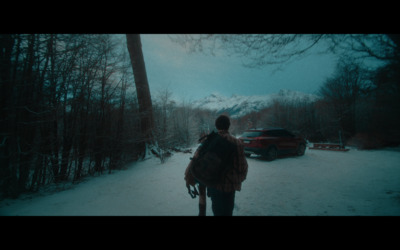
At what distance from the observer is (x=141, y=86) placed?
5.81 meters

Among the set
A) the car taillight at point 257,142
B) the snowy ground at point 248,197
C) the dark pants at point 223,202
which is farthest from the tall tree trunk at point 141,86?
the car taillight at point 257,142

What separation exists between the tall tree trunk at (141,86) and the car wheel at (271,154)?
588 centimetres

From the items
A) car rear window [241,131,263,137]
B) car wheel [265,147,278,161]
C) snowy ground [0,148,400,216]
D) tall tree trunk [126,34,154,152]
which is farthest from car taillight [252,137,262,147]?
tall tree trunk [126,34,154,152]

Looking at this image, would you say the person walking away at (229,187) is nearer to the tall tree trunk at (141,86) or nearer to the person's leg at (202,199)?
the person's leg at (202,199)

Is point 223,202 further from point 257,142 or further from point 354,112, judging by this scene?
point 354,112

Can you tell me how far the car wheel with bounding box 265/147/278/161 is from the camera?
227 inches

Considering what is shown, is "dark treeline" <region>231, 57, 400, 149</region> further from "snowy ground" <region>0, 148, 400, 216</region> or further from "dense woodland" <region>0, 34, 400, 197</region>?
"snowy ground" <region>0, 148, 400, 216</region>

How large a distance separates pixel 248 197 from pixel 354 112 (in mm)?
14636

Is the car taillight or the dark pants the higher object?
the car taillight

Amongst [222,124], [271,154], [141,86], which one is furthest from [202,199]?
[141,86]

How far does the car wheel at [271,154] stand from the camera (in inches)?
227

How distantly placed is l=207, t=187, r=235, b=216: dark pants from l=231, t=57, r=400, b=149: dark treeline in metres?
4.50
